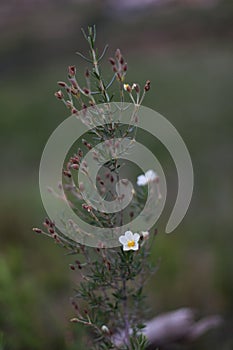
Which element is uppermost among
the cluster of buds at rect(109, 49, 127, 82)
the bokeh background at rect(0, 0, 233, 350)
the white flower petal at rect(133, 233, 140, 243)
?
the bokeh background at rect(0, 0, 233, 350)

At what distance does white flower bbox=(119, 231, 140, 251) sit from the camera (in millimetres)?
1509

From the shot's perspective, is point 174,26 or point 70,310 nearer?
point 70,310

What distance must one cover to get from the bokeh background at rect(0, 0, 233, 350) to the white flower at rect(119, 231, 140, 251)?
1.53 feet

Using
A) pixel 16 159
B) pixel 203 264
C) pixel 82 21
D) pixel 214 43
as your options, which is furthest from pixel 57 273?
pixel 82 21

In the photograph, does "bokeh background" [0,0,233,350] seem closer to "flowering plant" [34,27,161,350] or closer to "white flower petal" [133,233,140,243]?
"flowering plant" [34,27,161,350]

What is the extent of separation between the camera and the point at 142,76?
7.22 metres

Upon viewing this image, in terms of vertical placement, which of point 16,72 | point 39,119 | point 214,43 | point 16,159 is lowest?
point 16,159

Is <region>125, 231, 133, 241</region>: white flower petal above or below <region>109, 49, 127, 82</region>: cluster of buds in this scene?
below

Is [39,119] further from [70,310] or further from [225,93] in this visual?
[70,310]

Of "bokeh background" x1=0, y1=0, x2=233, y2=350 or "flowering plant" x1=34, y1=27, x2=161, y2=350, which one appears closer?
"flowering plant" x1=34, y1=27, x2=161, y2=350

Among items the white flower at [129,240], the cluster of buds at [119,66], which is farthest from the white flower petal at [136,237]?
the cluster of buds at [119,66]

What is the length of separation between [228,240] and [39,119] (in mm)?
4045

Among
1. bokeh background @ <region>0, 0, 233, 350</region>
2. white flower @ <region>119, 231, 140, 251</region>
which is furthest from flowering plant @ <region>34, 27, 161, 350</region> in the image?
bokeh background @ <region>0, 0, 233, 350</region>

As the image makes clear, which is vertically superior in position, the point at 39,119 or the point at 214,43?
the point at 214,43
